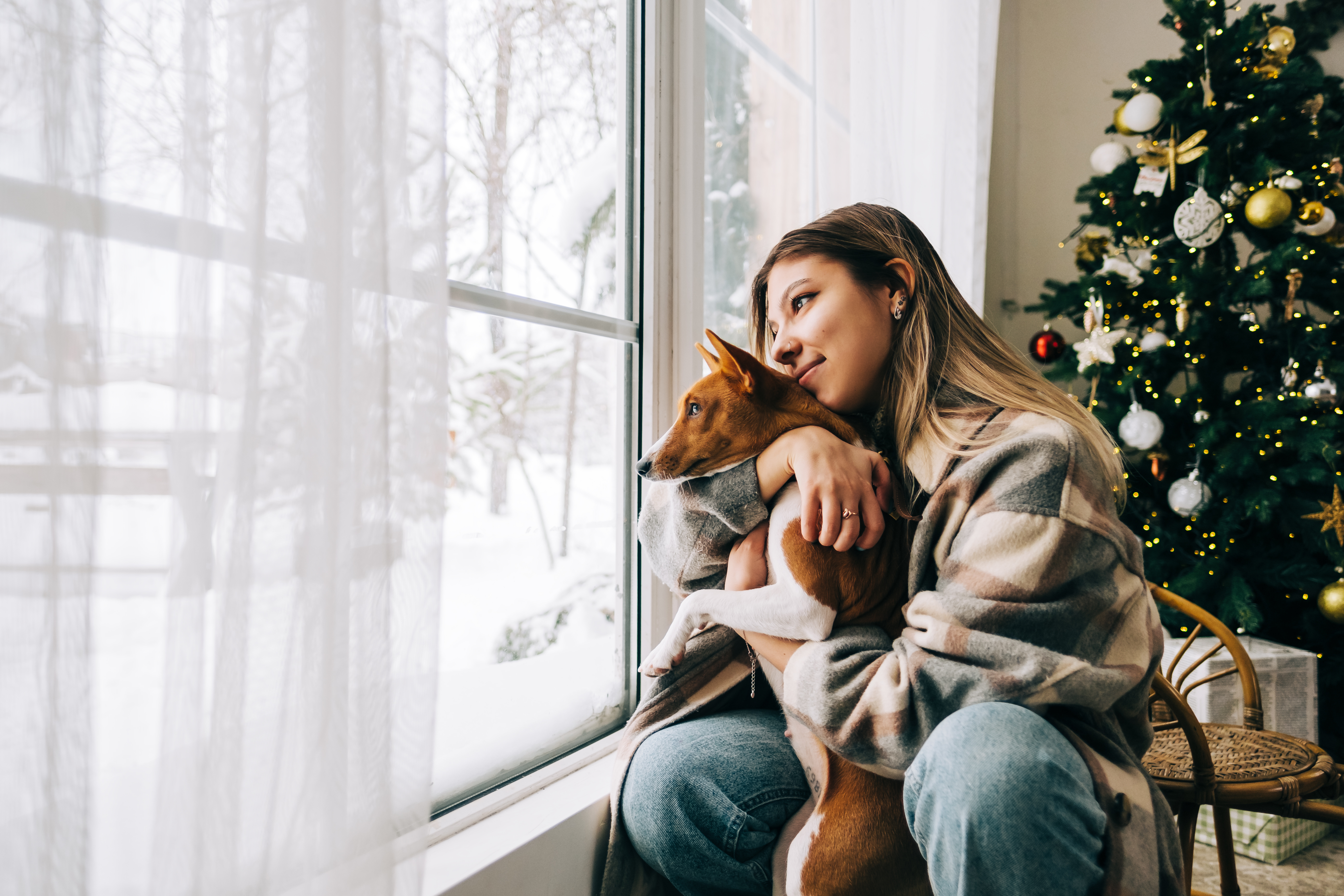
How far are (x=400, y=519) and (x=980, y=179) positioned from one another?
7.75ft

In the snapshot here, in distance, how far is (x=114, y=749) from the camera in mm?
552

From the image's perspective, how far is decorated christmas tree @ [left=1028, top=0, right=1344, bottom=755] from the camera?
2.22 m

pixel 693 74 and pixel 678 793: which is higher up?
pixel 693 74

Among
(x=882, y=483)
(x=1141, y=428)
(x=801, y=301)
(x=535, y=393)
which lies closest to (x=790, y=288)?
(x=801, y=301)

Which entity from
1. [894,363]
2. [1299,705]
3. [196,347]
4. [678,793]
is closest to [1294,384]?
[1299,705]

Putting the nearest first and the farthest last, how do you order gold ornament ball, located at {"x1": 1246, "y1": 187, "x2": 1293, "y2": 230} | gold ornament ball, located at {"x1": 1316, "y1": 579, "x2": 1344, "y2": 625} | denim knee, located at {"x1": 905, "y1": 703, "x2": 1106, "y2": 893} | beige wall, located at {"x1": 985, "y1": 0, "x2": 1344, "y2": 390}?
denim knee, located at {"x1": 905, "y1": 703, "x2": 1106, "y2": 893} → gold ornament ball, located at {"x1": 1316, "y1": 579, "x2": 1344, "y2": 625} → gold ornament ball, located at {"x1": 1246, "y1": 187, "x2": 1293, "y2": 230} → beige wall, located at {"x1": 985, "y1": 0, "x2": 1344, "y2": 390}

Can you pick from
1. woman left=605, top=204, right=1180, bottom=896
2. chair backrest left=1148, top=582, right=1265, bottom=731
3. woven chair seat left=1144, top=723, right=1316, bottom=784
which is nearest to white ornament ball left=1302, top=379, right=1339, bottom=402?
chair backrest left=1148, top=582, right=1265, bottom=731

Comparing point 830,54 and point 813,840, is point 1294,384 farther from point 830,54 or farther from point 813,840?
point 813,840

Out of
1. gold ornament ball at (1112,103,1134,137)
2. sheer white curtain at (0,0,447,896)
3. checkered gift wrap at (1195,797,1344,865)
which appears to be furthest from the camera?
gold ornament ball at (1112,103,1134,137)

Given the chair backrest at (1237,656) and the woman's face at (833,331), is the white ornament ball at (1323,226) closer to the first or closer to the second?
the chair backrest at (1237,656)

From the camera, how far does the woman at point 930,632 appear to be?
76 cm

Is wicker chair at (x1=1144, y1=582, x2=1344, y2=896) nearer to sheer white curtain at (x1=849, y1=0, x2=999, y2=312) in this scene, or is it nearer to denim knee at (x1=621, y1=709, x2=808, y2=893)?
denim knee at (x1=621, y1=709, x2=808, y2=893)

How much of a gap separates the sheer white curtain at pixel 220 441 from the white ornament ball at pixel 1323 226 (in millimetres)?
2647

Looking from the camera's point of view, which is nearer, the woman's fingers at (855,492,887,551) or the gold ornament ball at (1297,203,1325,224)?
the woman's fingers at (855,492,887,551)
